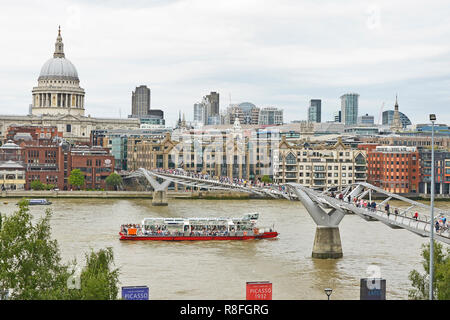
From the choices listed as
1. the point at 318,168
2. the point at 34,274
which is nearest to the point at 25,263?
the point at 34,274

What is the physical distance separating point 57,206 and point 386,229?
2536 centimetres

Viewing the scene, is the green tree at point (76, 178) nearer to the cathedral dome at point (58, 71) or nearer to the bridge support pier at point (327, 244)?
the bridge support pier at point (327, 244)

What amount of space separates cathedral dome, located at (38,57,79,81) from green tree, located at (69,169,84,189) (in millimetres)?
45577

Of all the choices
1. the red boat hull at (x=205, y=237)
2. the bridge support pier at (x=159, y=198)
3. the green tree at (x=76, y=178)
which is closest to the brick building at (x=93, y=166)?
the green tree at (x=76, y=178)

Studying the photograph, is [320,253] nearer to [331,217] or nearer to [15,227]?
[331,217]

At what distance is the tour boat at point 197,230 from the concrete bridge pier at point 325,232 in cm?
770

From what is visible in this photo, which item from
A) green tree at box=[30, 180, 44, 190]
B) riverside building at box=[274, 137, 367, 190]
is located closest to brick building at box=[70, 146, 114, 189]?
green tree at box=[30, 180, 44, 190]

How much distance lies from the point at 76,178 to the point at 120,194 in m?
5.39

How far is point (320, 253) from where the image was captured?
95.4ft

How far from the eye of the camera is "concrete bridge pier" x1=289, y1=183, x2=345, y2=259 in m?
29.1

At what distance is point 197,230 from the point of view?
38.2 metres

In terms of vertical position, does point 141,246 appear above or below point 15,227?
below
